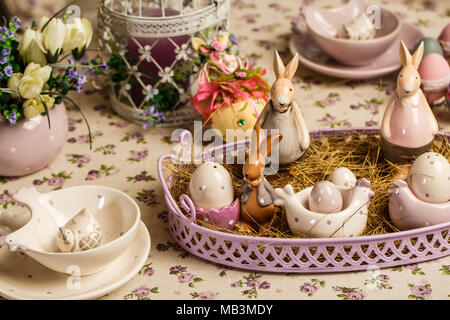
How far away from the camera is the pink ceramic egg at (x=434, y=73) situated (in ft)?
4.15

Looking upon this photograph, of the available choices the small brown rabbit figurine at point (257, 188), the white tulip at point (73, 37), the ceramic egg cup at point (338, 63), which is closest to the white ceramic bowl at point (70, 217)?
the small brown rabbit figurine at point (257, 188)

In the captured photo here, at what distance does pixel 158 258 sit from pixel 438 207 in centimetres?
42

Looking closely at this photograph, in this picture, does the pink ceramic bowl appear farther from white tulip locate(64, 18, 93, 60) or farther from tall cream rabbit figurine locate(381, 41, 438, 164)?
white tulip locate(64, 18, 93, 60)

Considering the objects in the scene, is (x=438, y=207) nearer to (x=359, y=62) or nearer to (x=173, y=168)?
(x=173, y=168)

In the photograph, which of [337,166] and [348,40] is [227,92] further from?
[348,40]

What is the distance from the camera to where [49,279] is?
887 millimetres

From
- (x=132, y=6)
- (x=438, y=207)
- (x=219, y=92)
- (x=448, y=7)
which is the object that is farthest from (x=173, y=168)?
(x=448, y=7)

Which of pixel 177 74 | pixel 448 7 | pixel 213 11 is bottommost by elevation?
pixel 448 7

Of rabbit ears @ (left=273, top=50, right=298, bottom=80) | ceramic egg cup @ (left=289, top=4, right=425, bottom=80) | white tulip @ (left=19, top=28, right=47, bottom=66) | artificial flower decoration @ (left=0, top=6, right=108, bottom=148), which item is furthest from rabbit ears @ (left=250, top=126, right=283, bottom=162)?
ceramic egg cup @ (left=289, top=4, right=425, bottom=80)

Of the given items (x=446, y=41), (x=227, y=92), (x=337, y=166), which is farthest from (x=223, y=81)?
(x=446, y=41)

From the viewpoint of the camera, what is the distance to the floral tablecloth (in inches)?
35.0

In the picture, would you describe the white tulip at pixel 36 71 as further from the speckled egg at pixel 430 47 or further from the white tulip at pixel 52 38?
the speckled egg at pixel 430 47

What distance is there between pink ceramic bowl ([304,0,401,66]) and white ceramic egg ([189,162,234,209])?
60 cm

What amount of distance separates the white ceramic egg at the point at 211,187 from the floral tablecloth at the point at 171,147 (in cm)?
10
